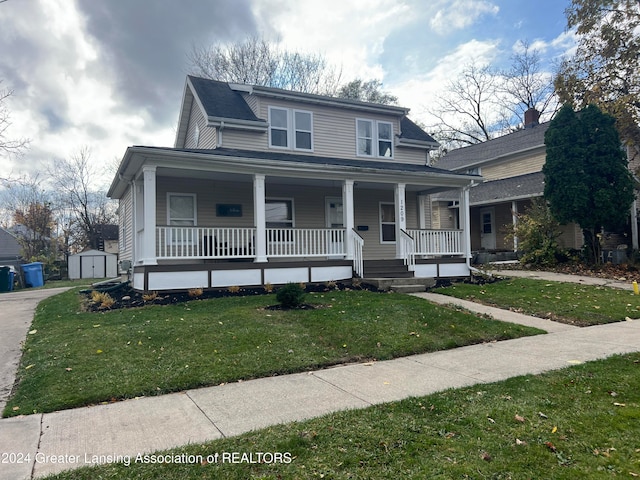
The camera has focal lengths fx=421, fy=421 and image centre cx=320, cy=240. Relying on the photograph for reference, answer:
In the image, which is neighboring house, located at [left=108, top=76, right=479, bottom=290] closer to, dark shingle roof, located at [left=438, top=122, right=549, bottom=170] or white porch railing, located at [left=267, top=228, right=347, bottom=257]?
white porch railing, located at [left=267, top=228, right=347, bottom=257]

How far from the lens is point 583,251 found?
16.0 metres

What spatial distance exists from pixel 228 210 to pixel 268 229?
2.35 meters

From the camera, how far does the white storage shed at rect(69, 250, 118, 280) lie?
26406mm

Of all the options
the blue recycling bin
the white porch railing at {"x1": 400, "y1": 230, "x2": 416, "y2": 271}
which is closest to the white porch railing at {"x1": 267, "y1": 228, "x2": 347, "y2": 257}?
the white porch railing at {"x1": 400, "y1": 230, "x2": 416, "y2": 271}

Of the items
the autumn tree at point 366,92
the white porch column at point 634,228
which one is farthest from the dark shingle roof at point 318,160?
the autumn tree at point 366,92

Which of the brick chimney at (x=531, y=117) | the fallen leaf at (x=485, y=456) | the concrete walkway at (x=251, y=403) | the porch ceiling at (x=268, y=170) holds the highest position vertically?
the brick chimney at (x=531, y=117)

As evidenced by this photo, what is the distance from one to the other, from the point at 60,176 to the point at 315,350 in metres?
40.5

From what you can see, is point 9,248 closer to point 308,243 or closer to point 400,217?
point 308,243

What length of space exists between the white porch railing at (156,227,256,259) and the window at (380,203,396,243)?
5.43 meters

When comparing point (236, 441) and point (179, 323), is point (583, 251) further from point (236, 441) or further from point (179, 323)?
point (236, 441)

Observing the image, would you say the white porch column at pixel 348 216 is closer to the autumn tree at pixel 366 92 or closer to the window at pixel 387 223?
the window at pixel 387 223

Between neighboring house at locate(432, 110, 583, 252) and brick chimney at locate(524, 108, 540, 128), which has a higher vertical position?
brick chimney at locate(524, 108, 540, 128)

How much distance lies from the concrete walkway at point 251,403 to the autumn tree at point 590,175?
33.1ft

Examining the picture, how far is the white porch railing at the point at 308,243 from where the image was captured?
11.9 meters
